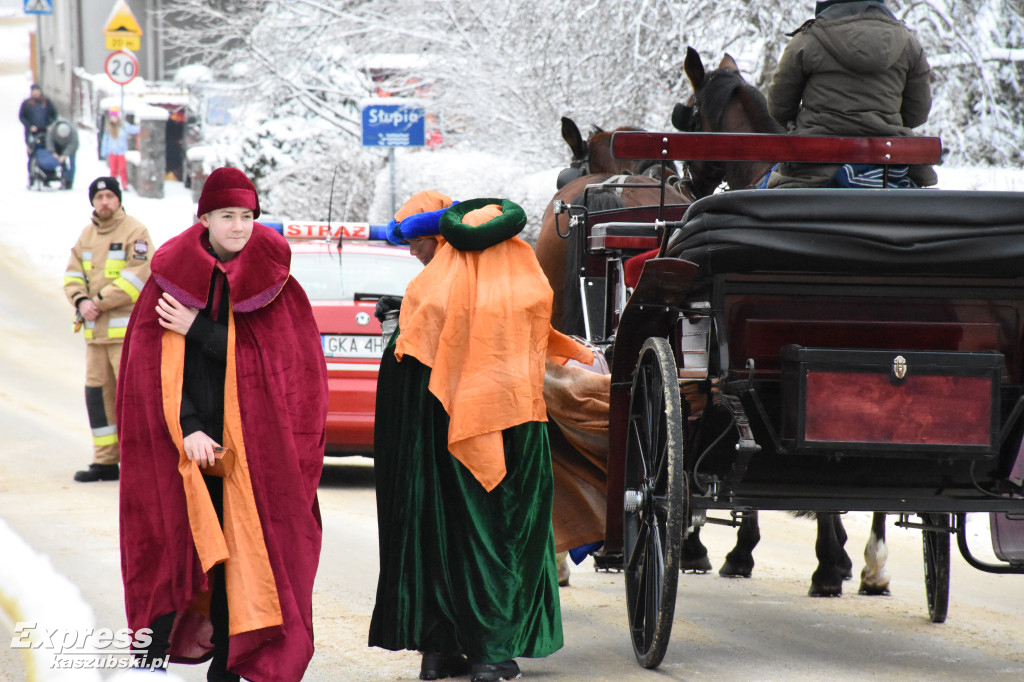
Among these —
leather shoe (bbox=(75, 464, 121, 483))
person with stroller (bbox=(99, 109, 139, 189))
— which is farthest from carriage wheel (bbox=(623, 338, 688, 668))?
person with stroller (bbox=(99, 109, 139, 189))

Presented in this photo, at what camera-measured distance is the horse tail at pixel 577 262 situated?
860cm

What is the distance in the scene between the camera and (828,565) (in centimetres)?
671

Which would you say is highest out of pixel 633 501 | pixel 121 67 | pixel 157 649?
pixel 121 67

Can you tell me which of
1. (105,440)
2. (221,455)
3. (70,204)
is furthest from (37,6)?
(221,455)

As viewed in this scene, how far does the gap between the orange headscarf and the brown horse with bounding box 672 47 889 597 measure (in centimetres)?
192

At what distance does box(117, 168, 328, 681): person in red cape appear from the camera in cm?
452

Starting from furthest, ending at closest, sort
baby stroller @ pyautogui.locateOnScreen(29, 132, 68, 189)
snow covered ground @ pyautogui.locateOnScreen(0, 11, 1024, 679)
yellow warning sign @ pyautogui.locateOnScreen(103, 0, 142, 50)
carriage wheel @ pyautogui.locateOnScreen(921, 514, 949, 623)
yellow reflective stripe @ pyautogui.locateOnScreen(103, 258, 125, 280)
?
baby stroller @ pyautogui.locateOnScreen(29, 132, 68, 189) < yellow warning sign @ pyautogui.locateOnScreen(103, 0, 142, 50) < yellow reflective stripe @ pyautogui.locateOnScreen(103, 258, 125, 280) < carriage wheel @ pyautogui.locateOnScreen(921, 514, 949, 623) < snow covered ground @ pyautogui.locateOnScreen(0, 11, 1024, 679)

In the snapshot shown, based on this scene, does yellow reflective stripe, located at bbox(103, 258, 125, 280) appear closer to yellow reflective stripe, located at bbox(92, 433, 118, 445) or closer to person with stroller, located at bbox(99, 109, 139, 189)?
yellow reflective stripe, located at bbox(92, 433, 118, 445)

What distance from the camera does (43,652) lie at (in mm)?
3688

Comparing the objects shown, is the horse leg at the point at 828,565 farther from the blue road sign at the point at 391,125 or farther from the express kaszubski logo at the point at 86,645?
the blue road sign at the point at 391,125

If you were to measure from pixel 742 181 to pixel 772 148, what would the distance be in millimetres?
2218

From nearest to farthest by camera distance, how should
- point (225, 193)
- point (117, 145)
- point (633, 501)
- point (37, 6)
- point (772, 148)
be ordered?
point (225, 193) → point (772, 148) → point (633, 501) → point (117, 145) → point (37, 6)

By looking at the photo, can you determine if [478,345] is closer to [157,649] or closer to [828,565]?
[157,649]

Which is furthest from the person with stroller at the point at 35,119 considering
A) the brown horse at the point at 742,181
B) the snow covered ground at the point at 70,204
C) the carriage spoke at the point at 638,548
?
the carriage spoke at the point at 638,548
